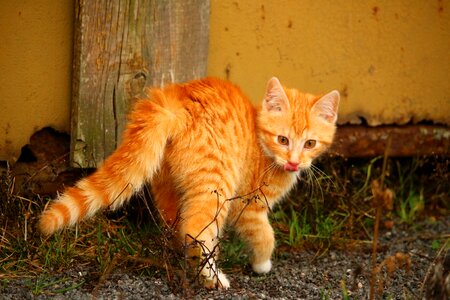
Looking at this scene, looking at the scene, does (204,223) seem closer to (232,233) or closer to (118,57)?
(232,233)

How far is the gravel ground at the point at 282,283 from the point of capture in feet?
13.2

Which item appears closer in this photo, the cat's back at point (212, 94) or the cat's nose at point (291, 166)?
the cat's back at point (212, 94)

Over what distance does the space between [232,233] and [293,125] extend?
0.96 m

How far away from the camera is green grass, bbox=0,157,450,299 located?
4301 millimetres

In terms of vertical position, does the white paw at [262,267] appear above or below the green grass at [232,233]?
below

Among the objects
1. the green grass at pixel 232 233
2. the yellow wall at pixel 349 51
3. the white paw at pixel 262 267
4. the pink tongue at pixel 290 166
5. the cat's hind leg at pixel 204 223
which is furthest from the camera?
the yellow wall at pixel 349 51

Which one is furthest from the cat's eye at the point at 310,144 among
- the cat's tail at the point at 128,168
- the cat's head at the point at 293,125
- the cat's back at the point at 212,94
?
the cat's tail at the point at 128,168

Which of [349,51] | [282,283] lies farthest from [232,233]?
[349,51]

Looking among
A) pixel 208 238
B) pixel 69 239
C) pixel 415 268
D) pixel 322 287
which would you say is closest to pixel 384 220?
pixel 415 268

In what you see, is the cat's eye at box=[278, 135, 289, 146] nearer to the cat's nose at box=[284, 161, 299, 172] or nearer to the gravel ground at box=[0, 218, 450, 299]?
the cat's nose at box=[284, 161, 299, 172]

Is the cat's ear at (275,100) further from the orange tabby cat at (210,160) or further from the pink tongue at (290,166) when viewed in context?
the pink tongue at (290,166)

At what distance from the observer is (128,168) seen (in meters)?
4.04

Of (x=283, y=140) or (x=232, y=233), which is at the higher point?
(x=283, y=140)

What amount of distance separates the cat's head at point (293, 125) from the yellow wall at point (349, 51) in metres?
0.77
